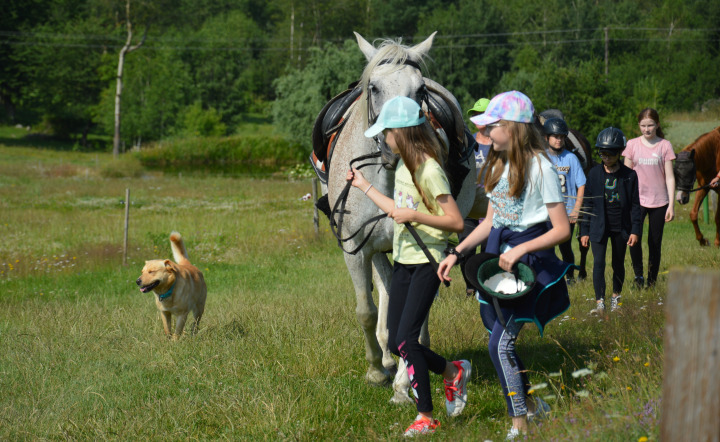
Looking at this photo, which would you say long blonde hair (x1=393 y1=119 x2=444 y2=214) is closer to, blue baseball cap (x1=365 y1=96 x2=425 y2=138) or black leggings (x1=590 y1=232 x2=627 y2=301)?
blue baseball cap (x1=365 y1=96 x2=425 y2=138)

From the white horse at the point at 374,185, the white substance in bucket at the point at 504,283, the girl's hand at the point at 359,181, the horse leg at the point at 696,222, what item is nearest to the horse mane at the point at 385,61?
the white horse at the point at 374,185

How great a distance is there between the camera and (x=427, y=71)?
5.29 m

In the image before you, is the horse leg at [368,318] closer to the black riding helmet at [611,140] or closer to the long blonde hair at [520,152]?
the long blonde hair at [520,152]

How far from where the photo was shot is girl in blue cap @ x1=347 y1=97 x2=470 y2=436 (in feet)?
12.9

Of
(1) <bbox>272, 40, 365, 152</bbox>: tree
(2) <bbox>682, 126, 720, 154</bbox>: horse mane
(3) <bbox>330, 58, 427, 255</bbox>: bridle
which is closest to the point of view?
(3) <bbox>330, 58, 427, 255</bbox>: bridle

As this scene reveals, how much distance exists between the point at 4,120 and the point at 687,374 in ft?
253

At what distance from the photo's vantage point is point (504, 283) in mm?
3805

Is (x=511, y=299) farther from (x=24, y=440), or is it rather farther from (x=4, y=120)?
(x=4, y=120)

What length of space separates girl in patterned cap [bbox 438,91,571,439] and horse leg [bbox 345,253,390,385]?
1493 mm

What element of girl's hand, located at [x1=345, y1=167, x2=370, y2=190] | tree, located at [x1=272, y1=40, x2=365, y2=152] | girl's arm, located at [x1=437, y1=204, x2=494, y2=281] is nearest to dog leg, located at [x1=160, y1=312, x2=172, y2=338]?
girl's hand, located at [x1=345, y1=167, x2=370, y2=190]

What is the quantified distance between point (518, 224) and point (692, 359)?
2.03m

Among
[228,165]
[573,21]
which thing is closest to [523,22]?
[573,21]

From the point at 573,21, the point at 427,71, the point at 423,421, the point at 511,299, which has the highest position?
the point at 573,21

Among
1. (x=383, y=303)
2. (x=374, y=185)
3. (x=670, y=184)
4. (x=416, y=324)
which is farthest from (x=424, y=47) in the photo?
(x=670, y=184)
